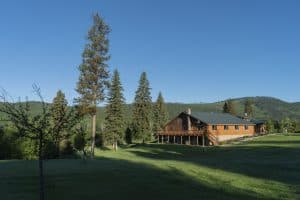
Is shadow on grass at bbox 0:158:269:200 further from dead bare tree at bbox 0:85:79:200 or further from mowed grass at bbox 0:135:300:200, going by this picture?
dead bare tree at bbox 0:85:79:200

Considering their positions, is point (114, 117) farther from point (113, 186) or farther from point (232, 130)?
point (113, 186)

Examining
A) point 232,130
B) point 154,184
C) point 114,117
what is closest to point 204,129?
point 232,130

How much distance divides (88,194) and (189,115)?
69.4 meters

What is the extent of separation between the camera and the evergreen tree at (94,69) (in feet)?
196

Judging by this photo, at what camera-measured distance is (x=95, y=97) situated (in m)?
59.9

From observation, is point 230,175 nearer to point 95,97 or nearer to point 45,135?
point 45,135

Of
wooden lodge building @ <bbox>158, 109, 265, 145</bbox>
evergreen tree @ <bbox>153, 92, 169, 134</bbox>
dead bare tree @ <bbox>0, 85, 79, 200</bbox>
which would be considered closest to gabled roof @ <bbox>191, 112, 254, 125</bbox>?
wooden lodge building @ <bbox>158, 109, 265, 145</bbox>

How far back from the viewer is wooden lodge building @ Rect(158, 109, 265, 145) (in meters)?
86.9

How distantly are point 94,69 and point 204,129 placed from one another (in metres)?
33.2

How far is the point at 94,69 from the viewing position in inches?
2370

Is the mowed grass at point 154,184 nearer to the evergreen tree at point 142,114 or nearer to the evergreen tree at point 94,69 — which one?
the evergreen tree at point 94,69

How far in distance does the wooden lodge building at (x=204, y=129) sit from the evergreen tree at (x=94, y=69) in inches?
1167

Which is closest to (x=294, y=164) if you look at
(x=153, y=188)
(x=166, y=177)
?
(x=166, y=177)

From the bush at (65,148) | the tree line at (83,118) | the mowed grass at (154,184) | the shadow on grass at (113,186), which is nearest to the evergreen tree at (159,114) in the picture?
the tree line at (83,118)
